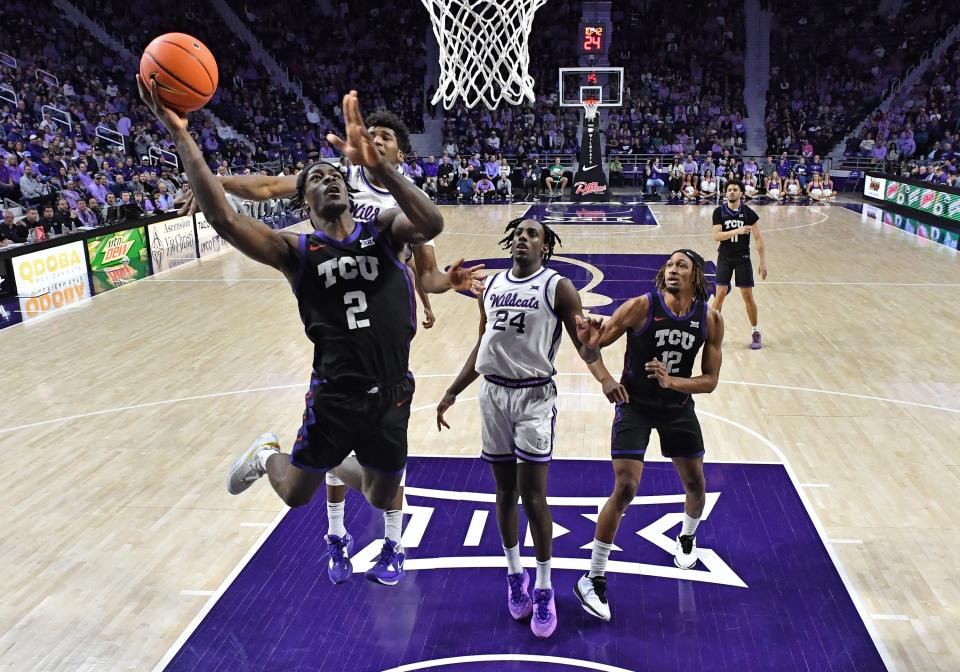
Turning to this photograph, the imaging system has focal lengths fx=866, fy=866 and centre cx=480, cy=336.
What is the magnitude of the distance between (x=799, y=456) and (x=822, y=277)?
7.58 meters

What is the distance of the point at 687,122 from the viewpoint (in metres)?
29.2

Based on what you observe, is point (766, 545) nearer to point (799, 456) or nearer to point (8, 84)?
point (799, 456)

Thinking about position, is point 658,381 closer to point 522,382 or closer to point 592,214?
point 522,382

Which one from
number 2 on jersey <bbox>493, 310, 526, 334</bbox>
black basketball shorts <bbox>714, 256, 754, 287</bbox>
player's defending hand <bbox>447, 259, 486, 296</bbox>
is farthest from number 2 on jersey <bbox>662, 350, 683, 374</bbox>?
black basketball shorts <bbox>714, 256, 754, 287</bbox>

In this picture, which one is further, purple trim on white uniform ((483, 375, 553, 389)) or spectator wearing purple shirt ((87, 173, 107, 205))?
spectator wearing purple shirt ((87, 173, 107, 205))

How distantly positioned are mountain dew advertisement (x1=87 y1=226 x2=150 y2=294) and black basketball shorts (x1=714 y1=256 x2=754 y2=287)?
867 cm

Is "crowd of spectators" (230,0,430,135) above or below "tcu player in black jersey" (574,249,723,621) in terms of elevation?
above

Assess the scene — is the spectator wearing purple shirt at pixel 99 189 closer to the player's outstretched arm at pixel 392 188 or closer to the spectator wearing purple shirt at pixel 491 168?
the spectator wearing purple shirt at pixel 491 168

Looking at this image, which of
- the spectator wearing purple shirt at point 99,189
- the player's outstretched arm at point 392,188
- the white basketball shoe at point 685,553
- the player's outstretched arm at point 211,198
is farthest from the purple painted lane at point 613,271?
the player's outstretched arm at point 211,198

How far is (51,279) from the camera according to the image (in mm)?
12086

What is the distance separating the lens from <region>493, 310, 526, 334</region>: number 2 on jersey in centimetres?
405

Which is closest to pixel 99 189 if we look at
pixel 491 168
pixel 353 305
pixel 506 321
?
pixel 491 168

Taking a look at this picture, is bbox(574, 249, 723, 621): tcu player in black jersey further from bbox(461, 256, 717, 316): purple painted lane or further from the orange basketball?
bbox(461, 256, 717, 316): purple painted lane

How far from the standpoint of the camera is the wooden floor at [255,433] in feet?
14.6
